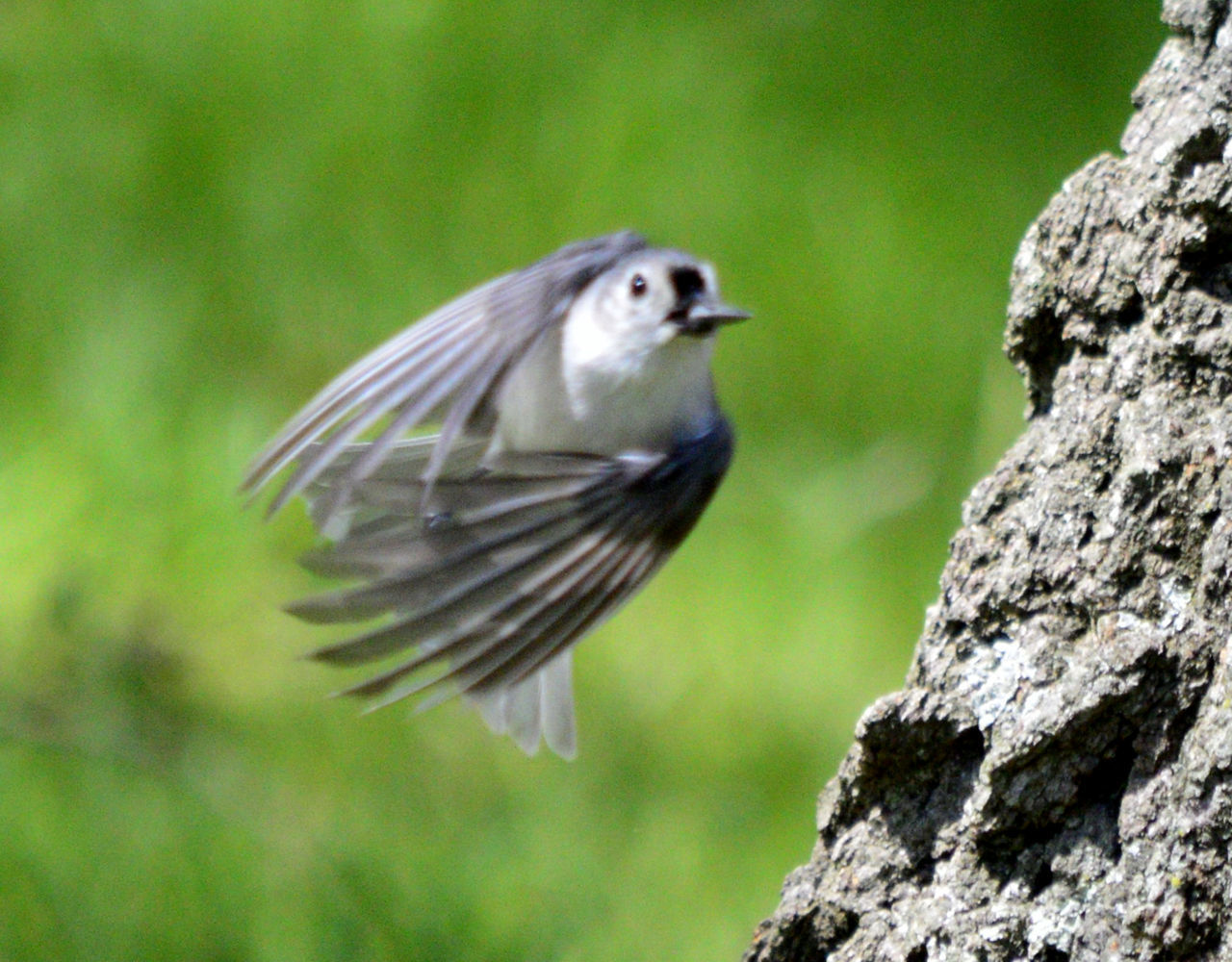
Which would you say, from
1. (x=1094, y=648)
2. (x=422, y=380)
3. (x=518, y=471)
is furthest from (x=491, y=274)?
(x=1094, y=648)

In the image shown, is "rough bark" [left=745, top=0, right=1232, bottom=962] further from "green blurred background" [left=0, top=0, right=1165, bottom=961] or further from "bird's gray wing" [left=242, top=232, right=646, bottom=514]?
"green blurred background" [left=0, top=0, right=1165, bottom=961]

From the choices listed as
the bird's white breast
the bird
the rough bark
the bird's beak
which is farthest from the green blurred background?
the rough bark

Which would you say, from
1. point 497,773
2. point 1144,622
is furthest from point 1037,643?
point 497,773

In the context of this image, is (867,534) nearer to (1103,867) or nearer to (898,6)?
(898,6)

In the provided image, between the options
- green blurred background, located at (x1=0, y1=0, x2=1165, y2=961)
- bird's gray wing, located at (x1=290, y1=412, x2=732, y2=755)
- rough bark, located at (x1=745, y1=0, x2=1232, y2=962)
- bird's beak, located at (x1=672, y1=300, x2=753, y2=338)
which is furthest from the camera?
green blurred background, located at (x1=0, y1=0, x2=1165, y2=961)

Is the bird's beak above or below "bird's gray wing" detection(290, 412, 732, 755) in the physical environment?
above

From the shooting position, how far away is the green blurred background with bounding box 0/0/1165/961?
254cm

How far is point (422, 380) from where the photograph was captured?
4.65ft

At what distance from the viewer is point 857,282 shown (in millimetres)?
Result: 2930

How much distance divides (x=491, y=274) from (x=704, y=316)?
1.38 metres

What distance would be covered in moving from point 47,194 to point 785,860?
1.97m

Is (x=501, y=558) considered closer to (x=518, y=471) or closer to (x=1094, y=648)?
(x=518, y=471)

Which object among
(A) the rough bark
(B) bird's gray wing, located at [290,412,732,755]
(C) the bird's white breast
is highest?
(C) the bird's white breast

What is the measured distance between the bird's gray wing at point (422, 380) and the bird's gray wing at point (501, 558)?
0.08 m
